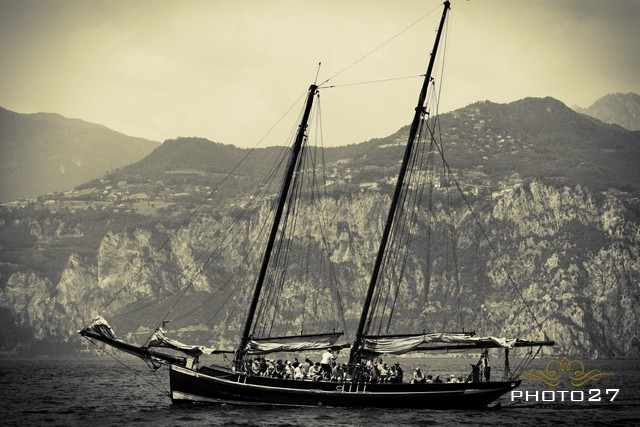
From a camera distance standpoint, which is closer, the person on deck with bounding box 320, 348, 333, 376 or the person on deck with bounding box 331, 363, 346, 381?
the person on deck with bounding box 331, 363, 346, 381

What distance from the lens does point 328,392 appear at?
8531 cm

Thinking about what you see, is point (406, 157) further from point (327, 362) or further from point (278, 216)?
point (327, 362)

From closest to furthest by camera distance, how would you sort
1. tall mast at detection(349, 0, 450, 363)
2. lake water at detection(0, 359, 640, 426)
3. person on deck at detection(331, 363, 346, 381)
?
lake water at detection(0, 359, 640, 426) → person on deck at detection(331, 363, 346, 381) → tall mast at detection(349, 0, 450, 363)

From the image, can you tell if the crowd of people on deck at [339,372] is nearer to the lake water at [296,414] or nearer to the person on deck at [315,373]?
the person on deck at [315,373]

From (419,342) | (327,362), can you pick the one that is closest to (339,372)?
(327,362)

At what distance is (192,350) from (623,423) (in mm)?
37142

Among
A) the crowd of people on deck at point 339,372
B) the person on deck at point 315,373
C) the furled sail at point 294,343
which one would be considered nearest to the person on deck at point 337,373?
the crowd of people on deck at point 339,372

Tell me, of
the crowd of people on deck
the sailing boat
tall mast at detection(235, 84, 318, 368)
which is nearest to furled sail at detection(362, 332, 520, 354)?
the sailing boat

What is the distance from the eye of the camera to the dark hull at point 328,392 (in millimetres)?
85125

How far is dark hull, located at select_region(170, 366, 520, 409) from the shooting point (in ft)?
279

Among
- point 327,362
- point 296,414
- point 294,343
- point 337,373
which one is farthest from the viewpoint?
point 294,343

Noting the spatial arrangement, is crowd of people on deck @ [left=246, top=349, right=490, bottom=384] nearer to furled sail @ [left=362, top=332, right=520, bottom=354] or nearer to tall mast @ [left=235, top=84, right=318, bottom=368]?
furled sail @ [left=362, top=332, right=520, bottom=354]

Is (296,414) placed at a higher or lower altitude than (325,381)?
lower

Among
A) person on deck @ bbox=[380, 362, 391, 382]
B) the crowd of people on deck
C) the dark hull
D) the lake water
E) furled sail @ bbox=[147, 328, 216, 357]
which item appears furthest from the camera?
furled sail @ bbox=[147, 328, 216, 357]
